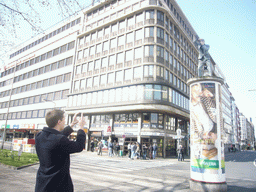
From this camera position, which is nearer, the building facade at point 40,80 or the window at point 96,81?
the window at point 96,81

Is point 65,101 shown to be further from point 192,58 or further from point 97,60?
point 192,58

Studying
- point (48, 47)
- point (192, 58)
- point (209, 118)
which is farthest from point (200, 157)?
point (48, 47)

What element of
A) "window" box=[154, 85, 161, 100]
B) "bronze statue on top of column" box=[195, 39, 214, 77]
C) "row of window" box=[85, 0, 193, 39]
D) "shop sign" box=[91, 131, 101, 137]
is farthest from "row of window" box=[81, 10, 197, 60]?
"bronze statue on top of column" box=[195, 39, 214, 77]

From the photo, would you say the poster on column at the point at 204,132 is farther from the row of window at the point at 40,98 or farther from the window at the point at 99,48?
the row of window at the point at 40,98

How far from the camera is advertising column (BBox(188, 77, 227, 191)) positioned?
6934 millimetres

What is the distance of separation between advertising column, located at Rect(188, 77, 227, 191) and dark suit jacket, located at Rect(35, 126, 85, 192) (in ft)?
19.7

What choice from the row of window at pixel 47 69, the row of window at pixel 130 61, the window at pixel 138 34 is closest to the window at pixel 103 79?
the row of window at pixel 130 61

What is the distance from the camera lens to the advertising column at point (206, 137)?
22.7ft

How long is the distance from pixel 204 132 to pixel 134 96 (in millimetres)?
19837

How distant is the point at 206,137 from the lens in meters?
7.35

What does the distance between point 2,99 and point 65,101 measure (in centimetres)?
3070

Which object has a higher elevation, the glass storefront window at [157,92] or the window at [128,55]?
the window at [128,55]

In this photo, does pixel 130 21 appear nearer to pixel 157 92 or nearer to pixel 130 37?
pixel 130 37

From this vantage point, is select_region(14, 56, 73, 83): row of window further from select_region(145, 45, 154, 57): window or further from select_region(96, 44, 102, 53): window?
select_region(145, 45, 154, 57): window
